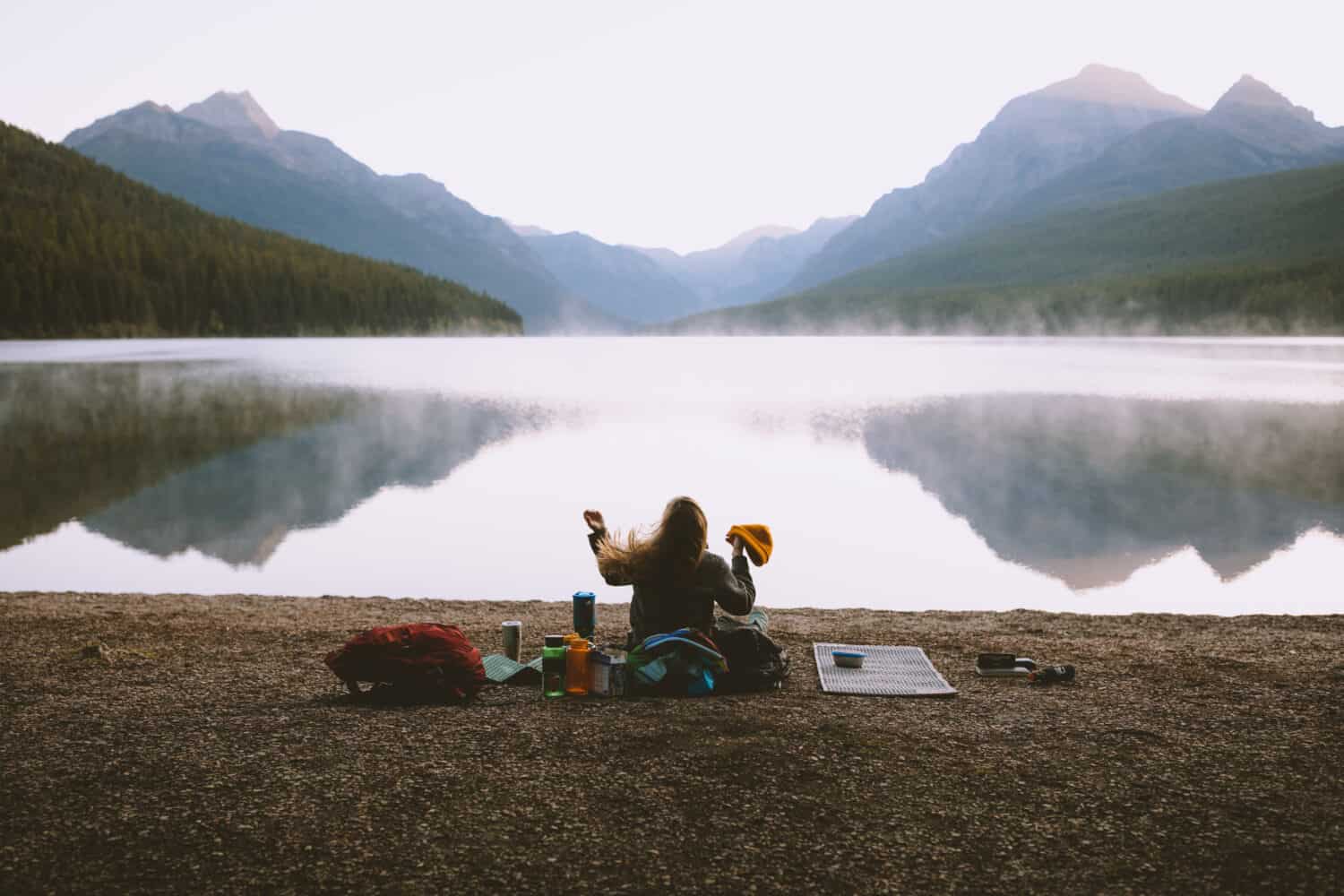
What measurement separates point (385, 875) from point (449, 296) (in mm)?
153920

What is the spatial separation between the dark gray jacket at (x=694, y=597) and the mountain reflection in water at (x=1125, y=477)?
9622 mm

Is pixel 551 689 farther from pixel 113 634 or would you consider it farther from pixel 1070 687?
pixel 113 634

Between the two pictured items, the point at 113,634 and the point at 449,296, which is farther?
the point at 449,296

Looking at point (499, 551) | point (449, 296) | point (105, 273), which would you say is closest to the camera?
point (499, 551)

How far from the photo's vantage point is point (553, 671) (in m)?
7.08

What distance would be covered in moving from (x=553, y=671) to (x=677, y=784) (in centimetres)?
197

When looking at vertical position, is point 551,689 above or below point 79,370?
below

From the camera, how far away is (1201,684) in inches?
290

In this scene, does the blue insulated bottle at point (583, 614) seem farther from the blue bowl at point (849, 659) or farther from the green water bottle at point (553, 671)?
the blue bowl at point (849, 659)

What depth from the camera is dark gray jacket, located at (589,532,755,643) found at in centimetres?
691

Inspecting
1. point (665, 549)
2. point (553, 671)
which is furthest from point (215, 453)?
point (665, 549)

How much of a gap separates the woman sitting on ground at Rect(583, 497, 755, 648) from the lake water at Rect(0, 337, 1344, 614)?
20.4 feet

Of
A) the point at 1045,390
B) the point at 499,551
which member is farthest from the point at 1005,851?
the point at 1045,390

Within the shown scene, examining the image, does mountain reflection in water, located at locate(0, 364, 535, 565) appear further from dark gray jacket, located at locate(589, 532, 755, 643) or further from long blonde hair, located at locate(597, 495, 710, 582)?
long blonde hair, located at locate(597, 495, 710, 582)
